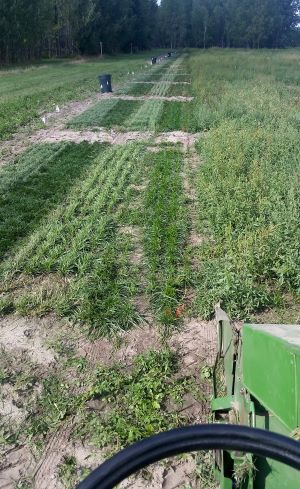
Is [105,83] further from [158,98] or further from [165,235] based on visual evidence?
[165,235]

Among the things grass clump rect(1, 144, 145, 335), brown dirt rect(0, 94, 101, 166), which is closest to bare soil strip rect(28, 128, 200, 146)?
brown dirt rect(0, 94, 101, 166)

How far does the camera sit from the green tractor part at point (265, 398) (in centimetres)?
215

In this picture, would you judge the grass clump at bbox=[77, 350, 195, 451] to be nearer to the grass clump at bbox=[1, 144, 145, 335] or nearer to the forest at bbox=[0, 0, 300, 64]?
the grass clump at bbox=[1, 144, 145, 335]

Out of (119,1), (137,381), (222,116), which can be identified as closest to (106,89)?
(222,116)

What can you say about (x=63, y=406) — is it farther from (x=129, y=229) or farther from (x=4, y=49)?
(x=4, y=49)

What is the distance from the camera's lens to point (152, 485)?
11.0 feet

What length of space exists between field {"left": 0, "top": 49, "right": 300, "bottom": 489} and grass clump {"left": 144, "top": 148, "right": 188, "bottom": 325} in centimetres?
2

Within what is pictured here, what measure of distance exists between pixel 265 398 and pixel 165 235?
492 cm

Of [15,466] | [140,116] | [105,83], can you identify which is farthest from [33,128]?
[15,466]

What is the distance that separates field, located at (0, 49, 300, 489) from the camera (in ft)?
12.6

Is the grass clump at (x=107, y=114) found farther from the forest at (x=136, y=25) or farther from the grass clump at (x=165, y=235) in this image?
the forest at (x=136, y=25)

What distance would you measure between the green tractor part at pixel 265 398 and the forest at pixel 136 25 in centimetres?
4577

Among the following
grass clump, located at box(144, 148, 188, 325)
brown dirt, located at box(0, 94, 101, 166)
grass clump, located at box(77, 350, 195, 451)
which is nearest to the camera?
grass clump, located at box(77, 350, 195, 451)

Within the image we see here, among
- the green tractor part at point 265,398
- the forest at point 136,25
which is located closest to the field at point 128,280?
the green tractor part at point 265,398
